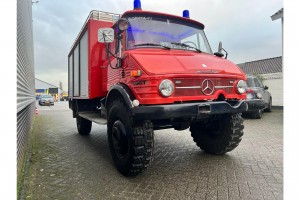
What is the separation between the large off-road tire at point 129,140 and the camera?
3494 mm

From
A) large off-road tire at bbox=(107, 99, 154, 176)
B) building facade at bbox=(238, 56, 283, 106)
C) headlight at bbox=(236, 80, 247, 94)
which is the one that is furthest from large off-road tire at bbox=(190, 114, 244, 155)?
building facade at bbox=(238, 56, 283, 106)

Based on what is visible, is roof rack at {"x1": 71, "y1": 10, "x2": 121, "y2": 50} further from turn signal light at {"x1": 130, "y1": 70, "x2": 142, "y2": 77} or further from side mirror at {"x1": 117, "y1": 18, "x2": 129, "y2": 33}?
turn signal light at {"x1": 130, "y1": 70, "x2": 142, "y2": 77}

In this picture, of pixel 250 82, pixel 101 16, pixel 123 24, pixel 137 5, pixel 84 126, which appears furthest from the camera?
pixel 250 82

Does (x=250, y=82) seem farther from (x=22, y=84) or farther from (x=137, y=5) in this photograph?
(x=22, y=84)

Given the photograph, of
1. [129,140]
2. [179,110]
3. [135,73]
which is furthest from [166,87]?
[129,140]

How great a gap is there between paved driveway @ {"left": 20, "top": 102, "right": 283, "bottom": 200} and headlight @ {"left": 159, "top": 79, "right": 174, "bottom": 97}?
1.38 m

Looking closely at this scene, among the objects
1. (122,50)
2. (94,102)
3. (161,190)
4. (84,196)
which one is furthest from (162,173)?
(94,102)

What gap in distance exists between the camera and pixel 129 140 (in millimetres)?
3572

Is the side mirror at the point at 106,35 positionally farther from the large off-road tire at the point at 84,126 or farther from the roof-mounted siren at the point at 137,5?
the large off-road tire at the point at 84,126

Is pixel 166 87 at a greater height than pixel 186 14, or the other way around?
pixel 186 14

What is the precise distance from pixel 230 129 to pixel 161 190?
1.92 metres

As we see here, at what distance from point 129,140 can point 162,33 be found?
6.55ft

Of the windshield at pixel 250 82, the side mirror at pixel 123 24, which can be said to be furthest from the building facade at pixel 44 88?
the side mirror at pixel 123 24
